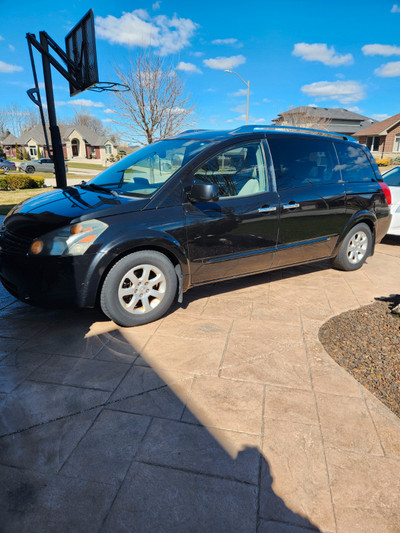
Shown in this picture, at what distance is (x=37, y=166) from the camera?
120 feet

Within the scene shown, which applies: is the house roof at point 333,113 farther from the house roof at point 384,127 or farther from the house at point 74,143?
the house at point 74,143

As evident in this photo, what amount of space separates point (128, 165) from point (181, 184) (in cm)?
104

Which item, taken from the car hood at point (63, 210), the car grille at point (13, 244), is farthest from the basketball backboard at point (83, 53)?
the car grille at point (13, 244)

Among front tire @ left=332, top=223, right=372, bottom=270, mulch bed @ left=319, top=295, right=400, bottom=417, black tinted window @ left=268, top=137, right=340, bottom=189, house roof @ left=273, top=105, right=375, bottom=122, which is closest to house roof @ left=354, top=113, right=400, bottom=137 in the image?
house roof @ left=273, top=105, right=375, bottom=122

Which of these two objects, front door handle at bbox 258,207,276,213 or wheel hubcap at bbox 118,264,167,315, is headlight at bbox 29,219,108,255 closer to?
wheel hubcap at bbox 118,264,167,315

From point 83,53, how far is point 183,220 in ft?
26.8

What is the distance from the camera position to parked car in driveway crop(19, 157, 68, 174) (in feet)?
Result: 117

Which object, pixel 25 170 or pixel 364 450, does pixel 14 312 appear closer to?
pixel 364 450

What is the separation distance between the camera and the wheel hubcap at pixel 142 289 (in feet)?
10.9

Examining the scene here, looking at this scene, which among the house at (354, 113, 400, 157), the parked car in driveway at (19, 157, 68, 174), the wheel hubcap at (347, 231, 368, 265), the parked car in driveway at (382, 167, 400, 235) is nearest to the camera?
the wheel hubcap at (347, 231, 368, 265)

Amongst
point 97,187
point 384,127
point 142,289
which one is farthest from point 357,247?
point 384,127

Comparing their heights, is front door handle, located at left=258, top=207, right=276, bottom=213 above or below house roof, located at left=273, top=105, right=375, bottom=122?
below

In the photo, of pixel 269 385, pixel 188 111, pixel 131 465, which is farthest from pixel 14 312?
pixel 188 111

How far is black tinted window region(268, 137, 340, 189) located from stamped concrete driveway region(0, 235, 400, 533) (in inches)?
68.1
